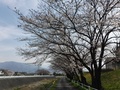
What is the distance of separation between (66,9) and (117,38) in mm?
4956

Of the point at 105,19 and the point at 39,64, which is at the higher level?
the point at 105,19

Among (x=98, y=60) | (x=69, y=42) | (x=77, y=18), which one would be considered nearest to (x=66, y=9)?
(x=77, y=18)

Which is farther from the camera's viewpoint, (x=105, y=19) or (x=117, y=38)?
(x=117, y=38)

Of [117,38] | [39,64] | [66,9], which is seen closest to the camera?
[66,9]

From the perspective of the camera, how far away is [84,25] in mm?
19484

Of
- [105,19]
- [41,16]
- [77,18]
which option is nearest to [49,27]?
[41,16]

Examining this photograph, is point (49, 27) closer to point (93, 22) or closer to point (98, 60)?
point (93, 22)

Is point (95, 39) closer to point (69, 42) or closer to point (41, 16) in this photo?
point (69, 42)

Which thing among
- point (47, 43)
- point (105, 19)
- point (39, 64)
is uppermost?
point (105, 19)

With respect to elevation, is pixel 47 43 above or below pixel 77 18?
below

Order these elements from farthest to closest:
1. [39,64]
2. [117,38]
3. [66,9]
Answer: [39,64], [117,38], [66,9]

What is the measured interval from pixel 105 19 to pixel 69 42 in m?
3.87

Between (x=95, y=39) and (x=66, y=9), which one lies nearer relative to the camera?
(x=66, y=9)

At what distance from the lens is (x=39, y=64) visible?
23.2 meters
